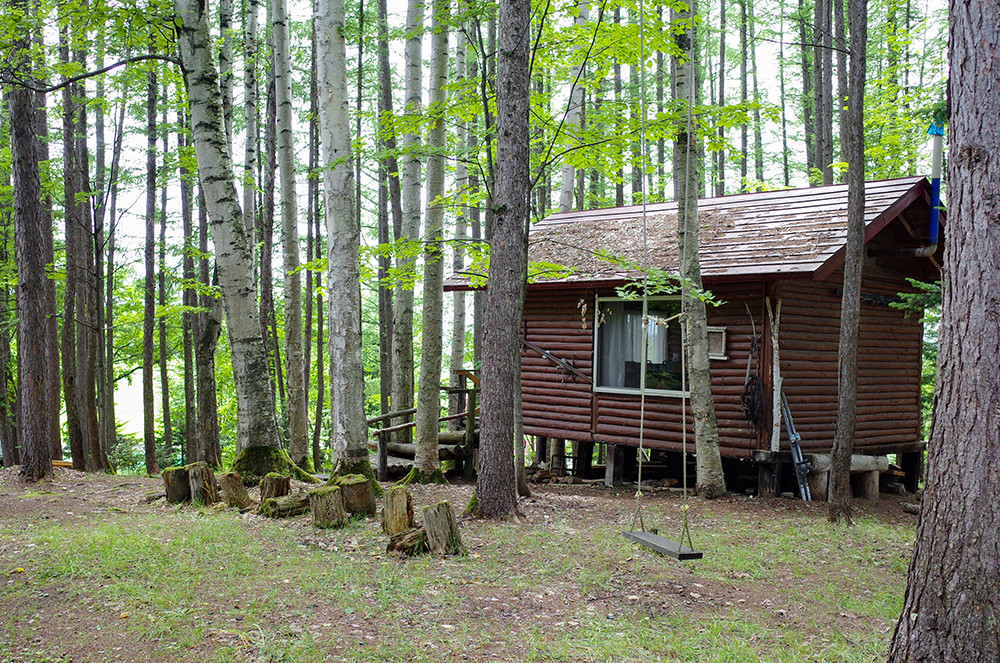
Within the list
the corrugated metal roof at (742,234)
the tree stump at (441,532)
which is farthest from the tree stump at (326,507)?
the corrugated metal roof at (742,234)

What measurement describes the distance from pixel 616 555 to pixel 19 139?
870 cm

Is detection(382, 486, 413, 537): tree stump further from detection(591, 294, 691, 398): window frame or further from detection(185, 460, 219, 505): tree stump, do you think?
detection(591, 294, 691, 398): window frame

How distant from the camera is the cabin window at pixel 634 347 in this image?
11.4 m

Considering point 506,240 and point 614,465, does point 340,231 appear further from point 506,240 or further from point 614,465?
→ point 614,465

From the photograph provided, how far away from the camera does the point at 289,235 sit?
39.6 feet

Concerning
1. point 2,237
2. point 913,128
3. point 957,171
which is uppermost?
point 913,128

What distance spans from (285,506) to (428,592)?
9.65 feet

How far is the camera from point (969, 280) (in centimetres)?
333

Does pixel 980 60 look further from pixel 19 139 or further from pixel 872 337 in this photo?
pixel 19 139

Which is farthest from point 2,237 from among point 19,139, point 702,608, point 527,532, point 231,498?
point 702,608

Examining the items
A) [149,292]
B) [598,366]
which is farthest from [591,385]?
[149,292]

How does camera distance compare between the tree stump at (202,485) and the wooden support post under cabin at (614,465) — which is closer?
the tree stump at (202,485)

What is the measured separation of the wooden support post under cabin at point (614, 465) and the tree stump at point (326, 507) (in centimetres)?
594

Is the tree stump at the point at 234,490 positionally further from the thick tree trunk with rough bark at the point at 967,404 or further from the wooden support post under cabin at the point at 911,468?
the wooden support post under cabin at the point at 911,468
